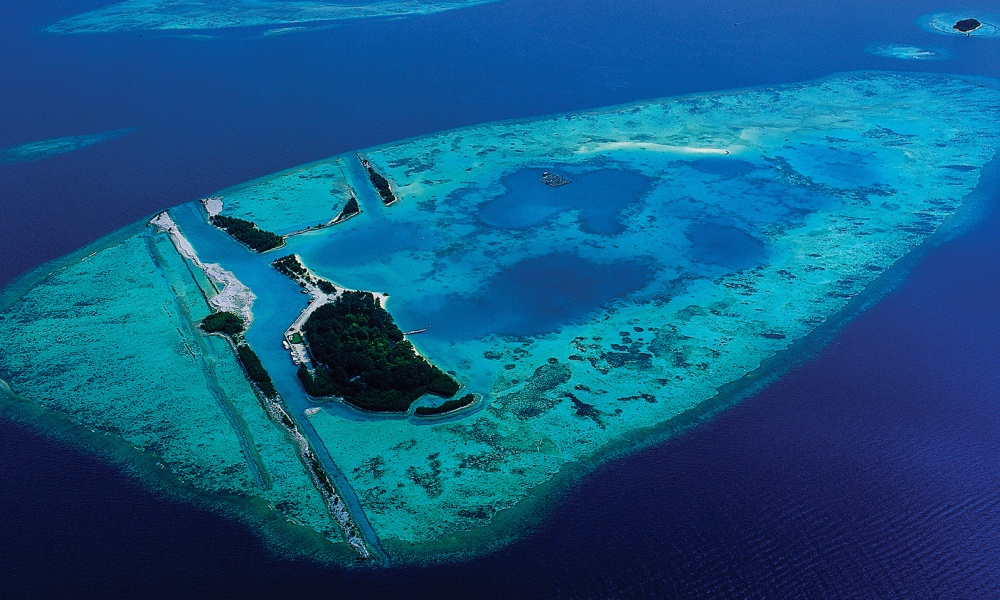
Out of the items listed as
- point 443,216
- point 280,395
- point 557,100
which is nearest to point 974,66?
point 557,100

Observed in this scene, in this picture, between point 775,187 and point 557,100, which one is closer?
point 775,187

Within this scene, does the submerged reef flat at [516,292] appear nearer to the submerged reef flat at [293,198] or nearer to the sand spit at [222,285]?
the submerged reef flat at [293,198]

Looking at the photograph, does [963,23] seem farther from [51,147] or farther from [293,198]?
[51,147]

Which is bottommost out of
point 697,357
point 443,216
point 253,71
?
point 697,357

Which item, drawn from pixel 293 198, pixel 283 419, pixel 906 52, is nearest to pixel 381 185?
pixel 293 198

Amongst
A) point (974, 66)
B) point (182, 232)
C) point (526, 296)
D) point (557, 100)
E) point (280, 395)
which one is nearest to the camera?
point (280, 395)

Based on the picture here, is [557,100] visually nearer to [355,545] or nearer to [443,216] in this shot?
[443,216]

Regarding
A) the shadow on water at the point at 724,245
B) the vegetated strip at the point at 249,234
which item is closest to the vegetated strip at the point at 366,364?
the vegetated strip at the point at 249,234

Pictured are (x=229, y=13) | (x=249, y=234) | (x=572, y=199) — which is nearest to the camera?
(x=249, y=234)
